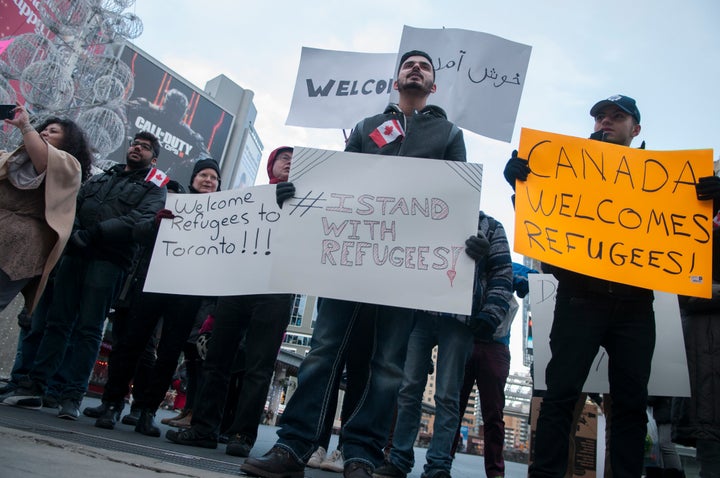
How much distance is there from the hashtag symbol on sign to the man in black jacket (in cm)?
161

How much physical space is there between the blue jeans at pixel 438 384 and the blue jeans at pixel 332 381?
0.94m

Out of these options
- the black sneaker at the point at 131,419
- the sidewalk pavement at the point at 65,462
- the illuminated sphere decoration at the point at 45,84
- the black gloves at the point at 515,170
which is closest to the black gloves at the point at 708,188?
the black gloves at the point at 515,170

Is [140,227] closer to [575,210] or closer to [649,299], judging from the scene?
[575,210]

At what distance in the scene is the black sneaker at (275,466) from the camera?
2015 mm

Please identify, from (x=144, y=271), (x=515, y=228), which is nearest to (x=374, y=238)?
(x=515, y=228)

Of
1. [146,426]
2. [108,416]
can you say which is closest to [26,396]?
[108,416]

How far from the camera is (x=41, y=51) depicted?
12.7 metres

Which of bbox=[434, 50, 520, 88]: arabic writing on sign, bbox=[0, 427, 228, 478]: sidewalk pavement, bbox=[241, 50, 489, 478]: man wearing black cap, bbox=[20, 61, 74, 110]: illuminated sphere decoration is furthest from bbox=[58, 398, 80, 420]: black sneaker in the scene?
bbox=[20, 61, 74, 110]: illuminated sphere decoration

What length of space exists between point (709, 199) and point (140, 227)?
330 centimetres

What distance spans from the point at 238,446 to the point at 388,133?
186 cm

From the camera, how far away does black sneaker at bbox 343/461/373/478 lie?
2176mm

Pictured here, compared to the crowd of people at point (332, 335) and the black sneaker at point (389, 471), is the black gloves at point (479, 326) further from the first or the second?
the black sneaker at point (389, 471)

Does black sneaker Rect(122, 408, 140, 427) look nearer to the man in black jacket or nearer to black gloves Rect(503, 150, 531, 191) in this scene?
the man in black jacket

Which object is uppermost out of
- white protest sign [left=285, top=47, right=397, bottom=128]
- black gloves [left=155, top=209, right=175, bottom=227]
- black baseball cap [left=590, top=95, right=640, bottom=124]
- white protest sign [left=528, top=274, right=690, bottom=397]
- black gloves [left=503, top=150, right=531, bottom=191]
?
white protest sign [left=285, top=47, right=397, bottom=128]
